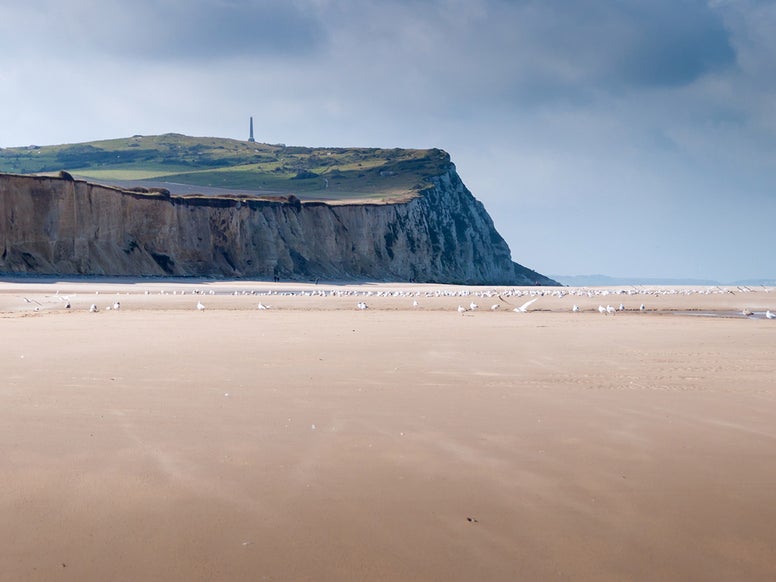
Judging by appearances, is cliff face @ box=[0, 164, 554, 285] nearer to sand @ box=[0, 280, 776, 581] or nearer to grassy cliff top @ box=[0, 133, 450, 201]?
grassy cliff top @ box=[0, 133, 450, 201]

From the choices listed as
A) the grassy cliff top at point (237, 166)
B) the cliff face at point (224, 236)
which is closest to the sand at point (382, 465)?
the cliff face at point (224, 236)

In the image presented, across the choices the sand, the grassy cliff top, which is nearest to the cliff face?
the grassy cliff top

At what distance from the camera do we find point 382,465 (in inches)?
191

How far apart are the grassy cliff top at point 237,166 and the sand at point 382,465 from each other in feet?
195

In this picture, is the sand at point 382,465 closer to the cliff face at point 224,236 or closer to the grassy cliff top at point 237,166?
the cliff face at point 224,236

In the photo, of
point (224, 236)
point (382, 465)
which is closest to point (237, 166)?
Answer: point (224, 236)

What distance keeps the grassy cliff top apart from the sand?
59493 mm

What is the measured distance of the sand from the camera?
3512 millimetres

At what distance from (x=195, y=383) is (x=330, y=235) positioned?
48090 mm

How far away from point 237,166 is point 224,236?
62.4 m

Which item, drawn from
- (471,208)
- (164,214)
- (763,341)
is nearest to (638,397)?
(763,341)

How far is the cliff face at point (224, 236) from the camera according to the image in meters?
38.2

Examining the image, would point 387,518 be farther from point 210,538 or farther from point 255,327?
point 255,327

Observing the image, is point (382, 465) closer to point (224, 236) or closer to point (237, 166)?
point (224, 236)
